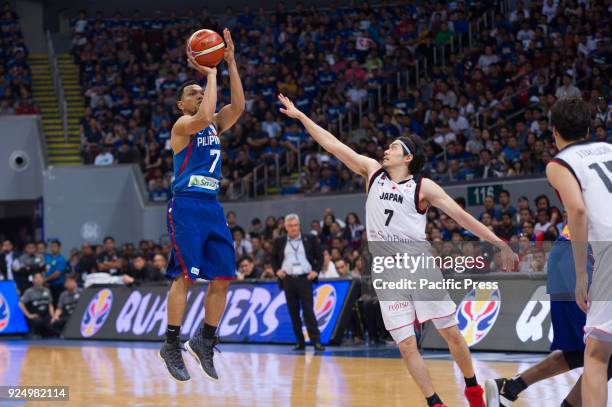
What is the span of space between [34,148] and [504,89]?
1435 cm

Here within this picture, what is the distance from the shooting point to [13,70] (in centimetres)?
3088

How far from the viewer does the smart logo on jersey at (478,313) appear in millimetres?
14492

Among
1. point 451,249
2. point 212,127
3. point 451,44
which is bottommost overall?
point 451,249

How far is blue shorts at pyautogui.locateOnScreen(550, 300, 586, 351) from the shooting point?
23.7 ft

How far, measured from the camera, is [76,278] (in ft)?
73.3

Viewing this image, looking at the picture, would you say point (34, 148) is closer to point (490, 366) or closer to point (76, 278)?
point (76, 278)

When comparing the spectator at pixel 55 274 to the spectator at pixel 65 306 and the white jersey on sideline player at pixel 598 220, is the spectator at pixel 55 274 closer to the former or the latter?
the spectator at pixel 65 306

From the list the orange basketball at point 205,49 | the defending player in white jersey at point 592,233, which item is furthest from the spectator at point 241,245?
the defending player in white jersey at point 592,233

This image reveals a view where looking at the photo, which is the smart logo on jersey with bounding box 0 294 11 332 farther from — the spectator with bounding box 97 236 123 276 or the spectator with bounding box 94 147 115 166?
the spectator with bounding box 94 147 115 166

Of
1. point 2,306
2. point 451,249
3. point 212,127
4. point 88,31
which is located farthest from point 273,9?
point 212,127

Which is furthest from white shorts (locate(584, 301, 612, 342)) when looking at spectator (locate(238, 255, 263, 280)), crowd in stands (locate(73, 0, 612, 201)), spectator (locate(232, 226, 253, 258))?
spectator (locate(232, 226, 253, 258))

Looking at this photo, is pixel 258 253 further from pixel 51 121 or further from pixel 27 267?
pixel 51 121

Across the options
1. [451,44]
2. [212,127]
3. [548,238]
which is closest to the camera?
[212,127]

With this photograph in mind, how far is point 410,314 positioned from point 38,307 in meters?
14.9
